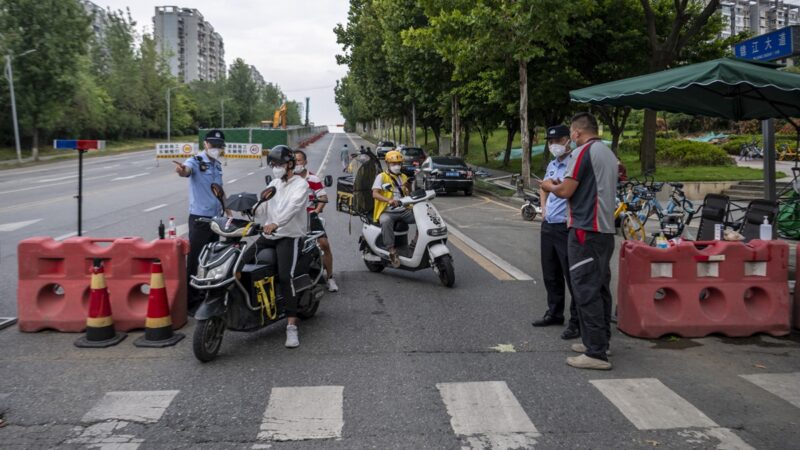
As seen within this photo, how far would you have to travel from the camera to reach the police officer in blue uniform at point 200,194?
6.99m

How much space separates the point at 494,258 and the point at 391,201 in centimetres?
277

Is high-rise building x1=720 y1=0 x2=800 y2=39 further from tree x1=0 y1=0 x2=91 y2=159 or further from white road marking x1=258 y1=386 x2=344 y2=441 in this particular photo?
white road marking x1=258 y1=386 x2=344 y2=441

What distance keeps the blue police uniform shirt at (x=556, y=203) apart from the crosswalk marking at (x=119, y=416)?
3.82 metres

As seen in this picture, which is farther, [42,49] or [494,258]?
[42,49]

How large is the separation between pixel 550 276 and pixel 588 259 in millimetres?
1307

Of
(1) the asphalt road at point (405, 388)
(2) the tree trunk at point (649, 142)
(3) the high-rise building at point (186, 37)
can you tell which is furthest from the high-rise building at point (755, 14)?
(1) the asphalt road at point (405, 388)

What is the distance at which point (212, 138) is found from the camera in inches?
280

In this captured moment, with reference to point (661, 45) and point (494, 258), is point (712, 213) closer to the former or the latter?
point (494, 258)

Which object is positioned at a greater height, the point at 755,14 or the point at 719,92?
the point at 755,14

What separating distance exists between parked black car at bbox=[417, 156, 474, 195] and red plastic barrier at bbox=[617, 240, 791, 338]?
1727cm

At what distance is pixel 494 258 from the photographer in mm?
10719

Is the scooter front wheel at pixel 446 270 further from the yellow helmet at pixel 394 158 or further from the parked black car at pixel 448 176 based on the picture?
the parked black car at pixel 448 176

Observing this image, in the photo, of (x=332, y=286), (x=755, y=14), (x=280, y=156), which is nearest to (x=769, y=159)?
(x=332, y=286)

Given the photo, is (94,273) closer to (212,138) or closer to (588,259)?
(212,138)
